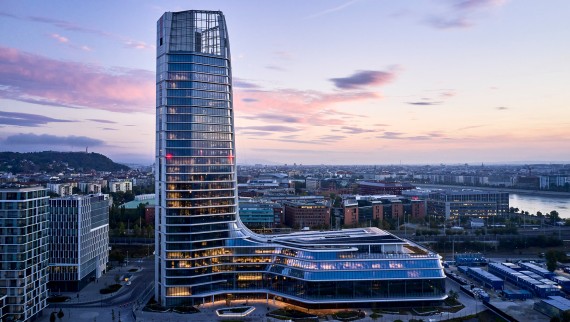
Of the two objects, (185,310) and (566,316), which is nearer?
(566,316)

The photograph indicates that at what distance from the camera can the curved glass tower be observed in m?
67.8

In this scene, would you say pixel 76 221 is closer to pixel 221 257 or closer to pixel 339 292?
pixel 221 257

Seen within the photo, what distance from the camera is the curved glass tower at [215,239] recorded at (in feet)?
222

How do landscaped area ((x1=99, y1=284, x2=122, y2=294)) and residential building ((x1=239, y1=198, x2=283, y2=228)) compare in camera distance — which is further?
residential building ((x1=239, y1=198, x2=283, y2=228))

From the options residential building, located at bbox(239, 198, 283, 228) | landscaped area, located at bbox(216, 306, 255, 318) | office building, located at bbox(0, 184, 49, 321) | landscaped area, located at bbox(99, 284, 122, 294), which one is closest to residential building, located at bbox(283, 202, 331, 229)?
residential building, located at bbox(239, 198, 283, 228)

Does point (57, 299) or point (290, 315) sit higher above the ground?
point (57, 299)

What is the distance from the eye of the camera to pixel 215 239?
71875 mm

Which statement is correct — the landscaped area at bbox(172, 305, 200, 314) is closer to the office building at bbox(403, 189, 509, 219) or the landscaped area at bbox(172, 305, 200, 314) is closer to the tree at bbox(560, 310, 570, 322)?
the tree at bbox(560, 310, 570, 322)

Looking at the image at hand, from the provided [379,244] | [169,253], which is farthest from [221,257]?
[379,244]

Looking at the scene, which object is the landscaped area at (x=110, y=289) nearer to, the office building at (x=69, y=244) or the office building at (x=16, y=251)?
the office building at (x=69, y=244)

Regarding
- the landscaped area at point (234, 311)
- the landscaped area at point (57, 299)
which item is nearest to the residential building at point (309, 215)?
the landscaped area at point (234, 311)

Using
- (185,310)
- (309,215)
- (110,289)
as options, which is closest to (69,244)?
(110,289)

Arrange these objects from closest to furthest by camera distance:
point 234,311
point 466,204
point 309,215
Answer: point 234,311, point 309,215, point 466,204

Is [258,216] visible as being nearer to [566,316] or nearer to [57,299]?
[57,299]
